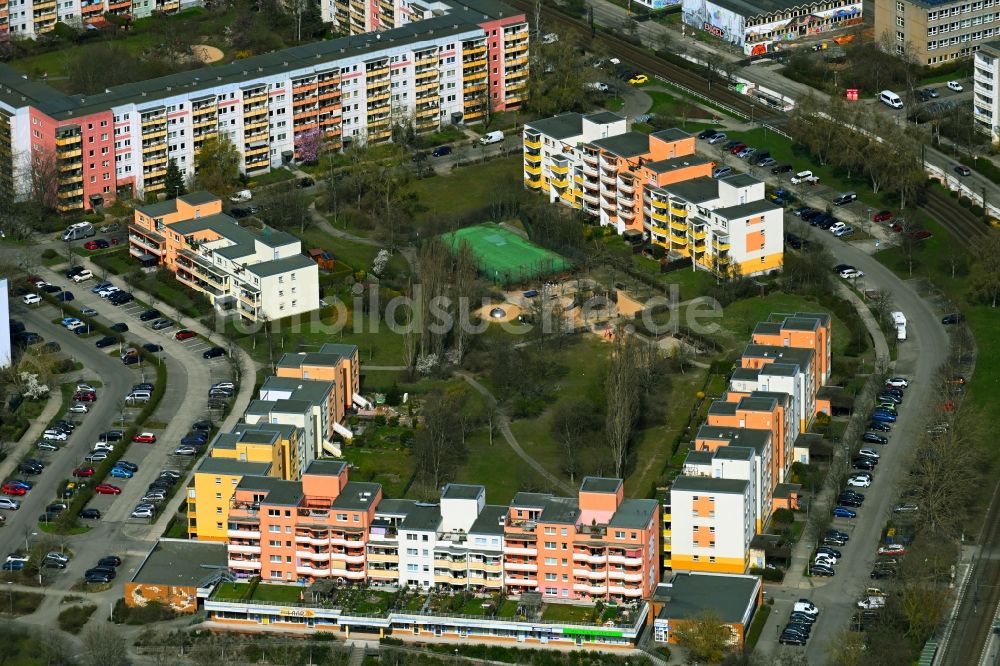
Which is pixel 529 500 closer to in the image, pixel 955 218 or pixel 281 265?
pixel 281 265

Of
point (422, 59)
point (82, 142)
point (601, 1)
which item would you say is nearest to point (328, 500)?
point (82, 142)

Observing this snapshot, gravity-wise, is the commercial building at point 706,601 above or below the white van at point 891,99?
below

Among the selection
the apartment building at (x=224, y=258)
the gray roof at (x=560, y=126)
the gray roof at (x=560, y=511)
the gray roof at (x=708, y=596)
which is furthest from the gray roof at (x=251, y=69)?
the gray roof at (x=708, y=596)

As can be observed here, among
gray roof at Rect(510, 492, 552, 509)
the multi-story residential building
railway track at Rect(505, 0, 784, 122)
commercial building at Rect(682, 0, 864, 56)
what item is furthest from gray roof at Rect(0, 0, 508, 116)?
gray roof at Rect(510, 492, 552, 509)

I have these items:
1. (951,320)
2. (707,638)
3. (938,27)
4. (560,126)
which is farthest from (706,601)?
(938,27)

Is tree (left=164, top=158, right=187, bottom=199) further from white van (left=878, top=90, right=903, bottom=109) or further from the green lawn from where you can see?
white van (left=878, top=90, right=903, bottom=109)

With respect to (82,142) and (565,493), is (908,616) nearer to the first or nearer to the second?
(565,493)

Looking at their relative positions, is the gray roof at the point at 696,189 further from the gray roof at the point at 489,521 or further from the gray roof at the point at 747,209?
the gray roof at the point at 489,521
